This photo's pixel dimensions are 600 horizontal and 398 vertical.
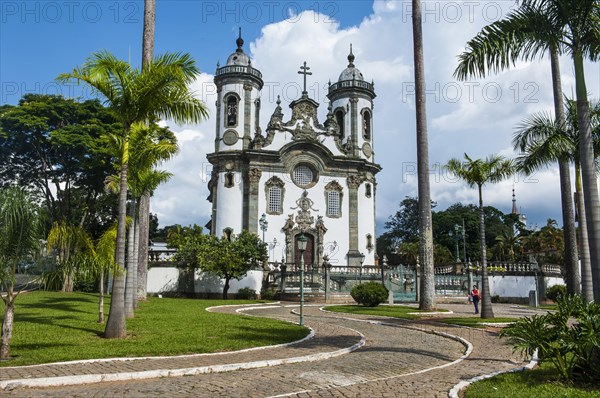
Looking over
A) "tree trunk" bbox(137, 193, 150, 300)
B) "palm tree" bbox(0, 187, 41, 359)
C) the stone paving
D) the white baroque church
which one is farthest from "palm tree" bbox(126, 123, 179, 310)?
the white baroque church

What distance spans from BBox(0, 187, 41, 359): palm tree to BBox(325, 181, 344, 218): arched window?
33295 millimetres

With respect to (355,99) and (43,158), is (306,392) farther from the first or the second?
(355,99)

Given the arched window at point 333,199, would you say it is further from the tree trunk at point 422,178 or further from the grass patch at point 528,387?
the grass patch at point 528,387

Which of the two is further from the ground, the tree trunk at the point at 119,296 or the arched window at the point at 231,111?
the arched window at the point at 231,111

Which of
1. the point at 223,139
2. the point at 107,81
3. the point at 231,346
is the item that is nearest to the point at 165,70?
the point at 107,81

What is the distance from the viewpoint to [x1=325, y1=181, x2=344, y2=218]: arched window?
4256cm

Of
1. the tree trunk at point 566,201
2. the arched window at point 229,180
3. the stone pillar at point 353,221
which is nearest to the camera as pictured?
the tree trunk at point 566,201

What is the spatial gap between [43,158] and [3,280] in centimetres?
2527

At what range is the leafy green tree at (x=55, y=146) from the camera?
30859 millimetres

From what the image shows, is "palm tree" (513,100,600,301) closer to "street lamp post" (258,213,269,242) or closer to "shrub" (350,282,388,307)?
"shrub" (350,282,388,307)

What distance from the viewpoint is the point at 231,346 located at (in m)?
11.0

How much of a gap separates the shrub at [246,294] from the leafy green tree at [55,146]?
11024mm

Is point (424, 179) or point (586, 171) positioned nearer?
point (586, 171)

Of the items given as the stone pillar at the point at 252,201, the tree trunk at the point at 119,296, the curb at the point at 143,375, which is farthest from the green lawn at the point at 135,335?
the stone pillar at the point at 252,201
